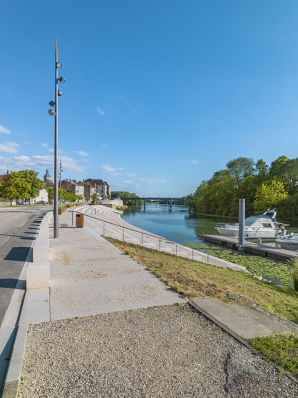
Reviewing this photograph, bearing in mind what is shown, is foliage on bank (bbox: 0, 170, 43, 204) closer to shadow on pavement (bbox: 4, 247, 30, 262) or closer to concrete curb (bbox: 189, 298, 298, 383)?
shadow on pavement (bbox: 4, 247, 30, 262)

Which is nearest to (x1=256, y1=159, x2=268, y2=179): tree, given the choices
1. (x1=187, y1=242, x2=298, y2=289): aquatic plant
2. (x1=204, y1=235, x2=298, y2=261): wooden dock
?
(x1=204, y1=235, x2=298, y2=261): wooden dock

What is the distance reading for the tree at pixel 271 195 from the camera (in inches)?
2083

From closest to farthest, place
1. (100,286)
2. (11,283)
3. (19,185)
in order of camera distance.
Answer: (100,286) < (11,283) < (19,185)

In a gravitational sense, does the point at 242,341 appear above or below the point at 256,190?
below

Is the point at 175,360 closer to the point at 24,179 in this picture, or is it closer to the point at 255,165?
the point at 24,179

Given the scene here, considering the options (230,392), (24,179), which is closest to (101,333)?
(230,392)

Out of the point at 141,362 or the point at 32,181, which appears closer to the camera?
the point at 141,362

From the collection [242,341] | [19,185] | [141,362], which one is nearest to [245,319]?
[242,341]

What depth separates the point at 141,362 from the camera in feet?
10.5

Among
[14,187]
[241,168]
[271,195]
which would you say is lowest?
[271,195]

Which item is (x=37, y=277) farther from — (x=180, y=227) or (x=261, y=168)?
(x=261, y=168)

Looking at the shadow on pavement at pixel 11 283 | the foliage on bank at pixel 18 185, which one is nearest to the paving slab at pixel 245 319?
the shadow on pavement at pixel 11 283

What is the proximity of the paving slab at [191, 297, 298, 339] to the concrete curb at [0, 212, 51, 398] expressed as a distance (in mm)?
3156

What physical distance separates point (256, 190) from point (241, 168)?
36.3ft
